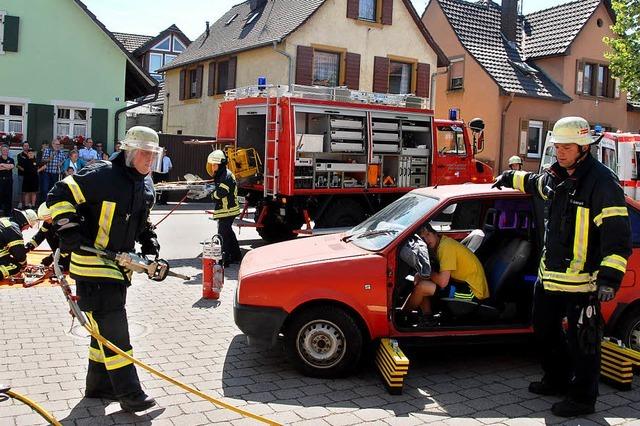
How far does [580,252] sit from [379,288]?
4.98 ft

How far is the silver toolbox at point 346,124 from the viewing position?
12.4 metres

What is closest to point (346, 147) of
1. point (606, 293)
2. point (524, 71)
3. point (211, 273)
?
point (211, 273)

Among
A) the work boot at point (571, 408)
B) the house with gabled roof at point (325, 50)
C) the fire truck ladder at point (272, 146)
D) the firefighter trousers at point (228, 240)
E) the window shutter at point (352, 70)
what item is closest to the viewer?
the work boot at point (571, 408)

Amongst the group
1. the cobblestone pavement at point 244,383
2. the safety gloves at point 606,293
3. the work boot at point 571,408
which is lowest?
the cobblestone pavement at point 244,383

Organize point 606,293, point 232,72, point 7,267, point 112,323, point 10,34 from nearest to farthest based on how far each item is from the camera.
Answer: point 606,293 < point 112,323 < point 7,267 < point 10,34 < point 232,72

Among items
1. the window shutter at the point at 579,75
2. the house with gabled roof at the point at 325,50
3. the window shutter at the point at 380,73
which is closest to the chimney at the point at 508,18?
the window shutter at the point at 579,75

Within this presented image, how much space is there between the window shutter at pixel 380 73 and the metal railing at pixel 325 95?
1112cm

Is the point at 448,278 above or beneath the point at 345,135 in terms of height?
beneath

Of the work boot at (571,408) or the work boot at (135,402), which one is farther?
the work boot at (571,408)

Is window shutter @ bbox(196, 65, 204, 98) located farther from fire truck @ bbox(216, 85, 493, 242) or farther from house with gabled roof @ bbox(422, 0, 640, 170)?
fire truck @ bbox(216, 85, 493, 242)

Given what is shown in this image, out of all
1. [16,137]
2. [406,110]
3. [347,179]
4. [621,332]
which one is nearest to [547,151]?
[406,110]

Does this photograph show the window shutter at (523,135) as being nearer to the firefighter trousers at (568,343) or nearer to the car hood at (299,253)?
the car hood at (299,253)

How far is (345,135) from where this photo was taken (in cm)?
1257

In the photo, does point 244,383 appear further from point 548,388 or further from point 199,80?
point 199,80
